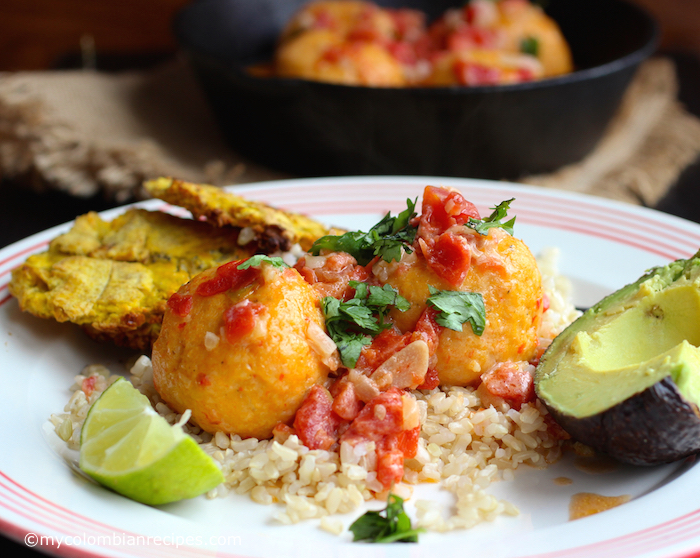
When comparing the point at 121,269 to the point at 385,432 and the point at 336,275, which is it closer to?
the point at 336,275

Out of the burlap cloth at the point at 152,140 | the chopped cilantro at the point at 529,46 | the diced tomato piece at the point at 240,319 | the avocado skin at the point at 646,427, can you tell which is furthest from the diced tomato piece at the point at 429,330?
the chopped cilantro at the point at 529,46

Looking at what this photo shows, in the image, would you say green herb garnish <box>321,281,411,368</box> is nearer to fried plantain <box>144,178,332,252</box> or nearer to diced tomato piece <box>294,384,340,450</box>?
diced tomato piece <box>294,384,340,450</box>

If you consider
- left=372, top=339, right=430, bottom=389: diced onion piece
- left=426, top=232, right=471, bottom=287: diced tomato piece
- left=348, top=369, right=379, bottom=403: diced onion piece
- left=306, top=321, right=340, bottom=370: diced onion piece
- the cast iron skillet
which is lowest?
the cast iron skillet

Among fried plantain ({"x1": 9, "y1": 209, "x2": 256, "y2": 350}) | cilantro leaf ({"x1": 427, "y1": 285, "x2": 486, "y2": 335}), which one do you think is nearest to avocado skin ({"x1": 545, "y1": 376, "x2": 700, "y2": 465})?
cilantro leaf ({"x1": 427, "y1": 285, "x2": 486, "y2": 335})

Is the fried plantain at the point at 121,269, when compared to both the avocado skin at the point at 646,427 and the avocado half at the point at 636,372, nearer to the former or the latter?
the avocado half at the point at 636,372

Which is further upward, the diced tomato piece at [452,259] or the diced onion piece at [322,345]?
the diced tomato piece at [452,259]

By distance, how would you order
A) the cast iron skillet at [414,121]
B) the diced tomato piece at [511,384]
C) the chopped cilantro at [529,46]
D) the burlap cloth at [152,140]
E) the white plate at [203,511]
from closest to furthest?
the white plate at [203,511] → the diced tomato piece at [511,384] → the cast iron skillet at [414,121] → the burlap cloth at [152,140] → the chopped cilantro at [529,46]

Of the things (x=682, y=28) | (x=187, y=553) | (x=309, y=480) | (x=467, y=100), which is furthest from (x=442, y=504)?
(x=682, y=28)
